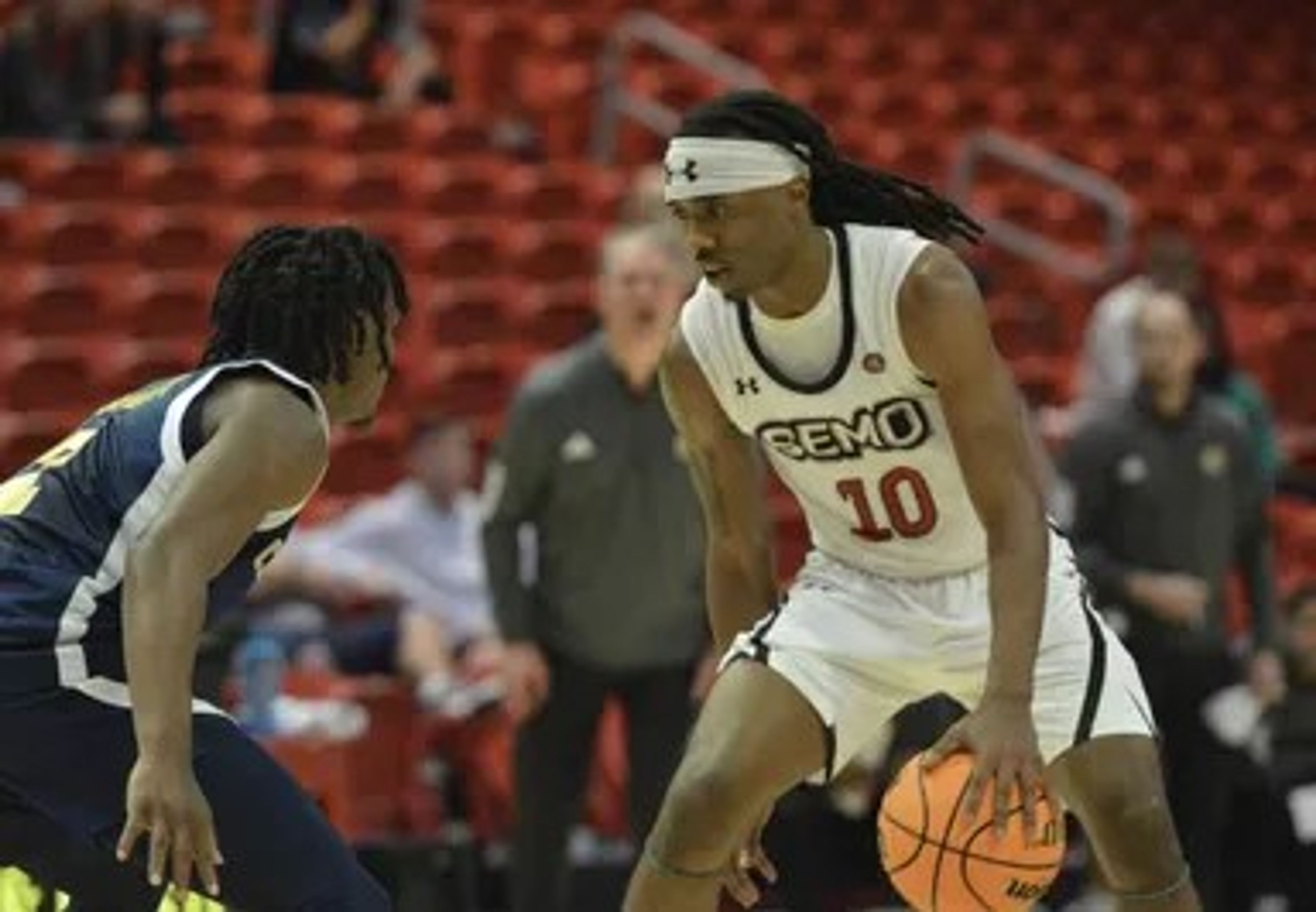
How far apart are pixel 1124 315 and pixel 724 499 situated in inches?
173

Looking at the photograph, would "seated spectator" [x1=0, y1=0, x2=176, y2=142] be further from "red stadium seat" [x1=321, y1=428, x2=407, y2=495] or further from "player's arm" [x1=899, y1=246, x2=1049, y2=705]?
"player's arm" [x1=899, y1=246, x2=1049, y2=705]

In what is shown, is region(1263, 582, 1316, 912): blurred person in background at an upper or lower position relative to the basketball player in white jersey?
lower

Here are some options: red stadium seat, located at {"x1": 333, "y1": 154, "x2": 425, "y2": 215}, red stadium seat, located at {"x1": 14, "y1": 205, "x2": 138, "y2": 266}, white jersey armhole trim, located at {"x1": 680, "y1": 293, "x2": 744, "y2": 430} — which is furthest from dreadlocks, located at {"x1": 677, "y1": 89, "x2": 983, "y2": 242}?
red stadium seat, located at {"x1": 333, "y1": 154, "x2": 425, "y2": 215}

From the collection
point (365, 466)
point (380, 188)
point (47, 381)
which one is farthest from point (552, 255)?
point (47, 381)

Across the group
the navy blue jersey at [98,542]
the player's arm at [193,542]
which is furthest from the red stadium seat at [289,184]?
the player's arm at [193,542]

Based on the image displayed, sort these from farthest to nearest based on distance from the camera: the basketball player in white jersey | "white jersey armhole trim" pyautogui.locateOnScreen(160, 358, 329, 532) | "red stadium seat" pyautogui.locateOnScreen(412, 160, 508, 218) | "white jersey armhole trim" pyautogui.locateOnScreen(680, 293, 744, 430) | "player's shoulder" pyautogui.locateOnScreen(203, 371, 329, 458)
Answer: "red stadium seat" pyautogui.locateOnScreen(412, 160, 508, 218)
"white jersey armhole trim" pyautogui.locateOnScreen(680, 293, 744, 430)
the basketball player in white jersey
"white jersey armhole trim" pyautogui.locateOnScreen(160, 358, 329, 532)
"player's shoulder" pyautogui.locateOnScreen(203, 371, 329, 458)

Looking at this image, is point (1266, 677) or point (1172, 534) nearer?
point (1172, 534)

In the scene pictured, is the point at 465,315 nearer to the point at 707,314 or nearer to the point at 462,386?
the point at 462,386

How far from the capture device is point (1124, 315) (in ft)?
32.4

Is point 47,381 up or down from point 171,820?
down

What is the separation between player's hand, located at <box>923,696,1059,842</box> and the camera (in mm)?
4996

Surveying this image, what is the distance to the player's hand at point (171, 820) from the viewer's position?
4.33m

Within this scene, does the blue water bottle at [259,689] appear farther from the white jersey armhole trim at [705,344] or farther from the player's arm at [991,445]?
the player's arm at [991,445]

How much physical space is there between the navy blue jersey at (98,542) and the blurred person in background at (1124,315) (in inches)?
198
